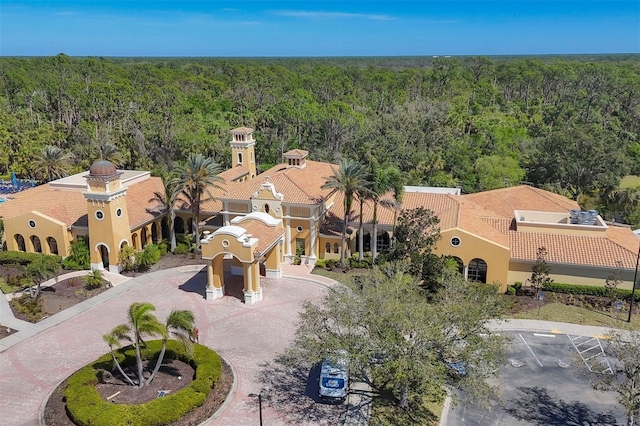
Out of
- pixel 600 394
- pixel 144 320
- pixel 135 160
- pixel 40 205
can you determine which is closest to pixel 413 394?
pixel 600 394

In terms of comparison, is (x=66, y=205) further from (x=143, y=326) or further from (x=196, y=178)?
(x=143, y=326)

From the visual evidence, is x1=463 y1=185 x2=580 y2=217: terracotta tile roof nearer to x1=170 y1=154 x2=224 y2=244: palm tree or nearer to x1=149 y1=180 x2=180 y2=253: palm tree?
x1=170 y1=154 x2=224 y2=244: palm tree

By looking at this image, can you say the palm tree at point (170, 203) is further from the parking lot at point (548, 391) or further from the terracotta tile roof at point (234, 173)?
the parking lot at point (548, 391)

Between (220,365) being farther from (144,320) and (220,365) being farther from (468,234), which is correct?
(468,234)

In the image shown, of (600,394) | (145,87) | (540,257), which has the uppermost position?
(145,87)

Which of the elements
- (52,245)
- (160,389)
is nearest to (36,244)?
(52,245)

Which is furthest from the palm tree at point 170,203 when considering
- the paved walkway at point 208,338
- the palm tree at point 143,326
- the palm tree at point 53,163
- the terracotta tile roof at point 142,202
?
the palm tree at point 143,326
